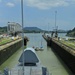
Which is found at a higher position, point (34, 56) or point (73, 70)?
point (34, 56)

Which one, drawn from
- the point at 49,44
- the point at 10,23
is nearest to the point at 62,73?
the point at 49,44

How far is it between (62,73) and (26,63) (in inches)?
368

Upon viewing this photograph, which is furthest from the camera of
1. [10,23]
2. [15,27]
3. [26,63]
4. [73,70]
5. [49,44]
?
[10,23]

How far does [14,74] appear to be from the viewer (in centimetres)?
1630

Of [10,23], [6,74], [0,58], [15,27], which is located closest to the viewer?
[6,74]

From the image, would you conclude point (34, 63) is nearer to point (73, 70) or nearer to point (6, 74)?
point (6, 74)

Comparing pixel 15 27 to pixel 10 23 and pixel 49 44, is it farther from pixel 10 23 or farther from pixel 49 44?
pixel 49 44

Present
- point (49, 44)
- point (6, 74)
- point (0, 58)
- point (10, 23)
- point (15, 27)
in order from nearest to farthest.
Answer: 1. point (6, 74)
2. point (0, 58)
3. point (49, 44)
4. point (15, 27)
5. point (10, 23)

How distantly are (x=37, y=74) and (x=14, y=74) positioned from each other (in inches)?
56.2

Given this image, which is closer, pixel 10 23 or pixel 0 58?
pixel 0 58

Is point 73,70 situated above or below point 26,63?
below

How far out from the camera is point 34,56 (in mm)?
21516

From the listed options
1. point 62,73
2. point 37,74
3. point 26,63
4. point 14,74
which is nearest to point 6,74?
point 14,74

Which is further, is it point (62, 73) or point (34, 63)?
point (62, 73)
